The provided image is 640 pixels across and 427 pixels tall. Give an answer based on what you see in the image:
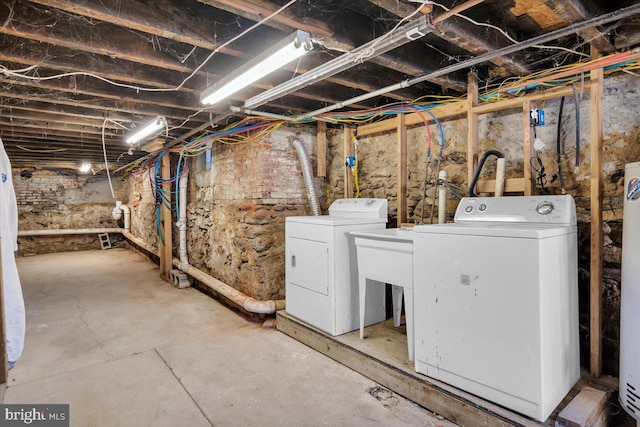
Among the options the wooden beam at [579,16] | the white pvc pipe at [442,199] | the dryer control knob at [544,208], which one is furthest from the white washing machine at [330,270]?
the wooden beam at [579,16]

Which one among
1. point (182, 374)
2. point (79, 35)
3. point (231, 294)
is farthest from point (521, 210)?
point (231, 294)

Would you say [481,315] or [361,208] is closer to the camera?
[481,315]

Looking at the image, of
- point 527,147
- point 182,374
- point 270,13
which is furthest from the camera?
point 182,374

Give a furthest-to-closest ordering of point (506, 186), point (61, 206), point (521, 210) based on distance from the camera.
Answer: point (61, 206)
point (506, 186)
point (521, 210)

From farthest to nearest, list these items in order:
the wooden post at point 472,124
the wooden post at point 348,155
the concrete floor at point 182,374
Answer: the wooden post at point 348,155 < the wooden post at point 472,124 < the concrete floor at point 182,374

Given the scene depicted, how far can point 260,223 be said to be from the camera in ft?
12.6

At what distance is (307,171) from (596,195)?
2553 millimetres

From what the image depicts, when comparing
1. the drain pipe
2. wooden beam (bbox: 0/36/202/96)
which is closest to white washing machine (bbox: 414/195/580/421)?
wooden beam (bbox: 0/36/202/96)

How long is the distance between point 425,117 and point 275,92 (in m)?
1.32

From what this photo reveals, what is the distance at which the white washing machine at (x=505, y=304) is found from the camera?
177 centimetres

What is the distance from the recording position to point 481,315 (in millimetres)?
1942

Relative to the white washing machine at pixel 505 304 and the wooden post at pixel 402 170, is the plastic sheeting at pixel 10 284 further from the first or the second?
the wooden post at pixel 402 170

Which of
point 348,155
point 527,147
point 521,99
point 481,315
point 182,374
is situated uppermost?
point 521,99

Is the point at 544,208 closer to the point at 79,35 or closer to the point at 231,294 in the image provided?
the point at 79,35
